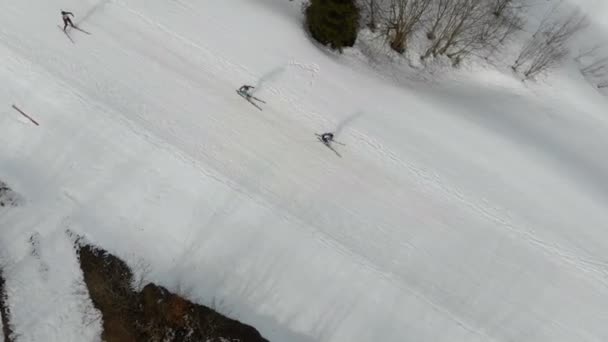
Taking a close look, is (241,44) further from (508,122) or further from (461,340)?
(461,340)

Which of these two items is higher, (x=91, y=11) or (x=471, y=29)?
(x=471, y=29)

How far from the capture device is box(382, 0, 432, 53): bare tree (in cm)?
1930

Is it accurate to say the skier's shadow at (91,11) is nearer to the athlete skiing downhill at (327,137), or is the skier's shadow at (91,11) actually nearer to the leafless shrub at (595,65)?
the athlete skiing downhill at (327,137)

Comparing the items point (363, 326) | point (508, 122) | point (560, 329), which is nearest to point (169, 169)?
point (363, 326)

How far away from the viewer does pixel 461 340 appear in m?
17.5

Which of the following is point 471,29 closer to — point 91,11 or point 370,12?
point 370,12

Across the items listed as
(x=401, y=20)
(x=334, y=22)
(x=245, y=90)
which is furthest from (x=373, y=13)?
(x=245, y=90)

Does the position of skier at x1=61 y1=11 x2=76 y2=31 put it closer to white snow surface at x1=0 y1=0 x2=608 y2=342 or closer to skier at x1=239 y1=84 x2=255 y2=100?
white snow surface at x1=0 y1=0 x2=608 y2=342

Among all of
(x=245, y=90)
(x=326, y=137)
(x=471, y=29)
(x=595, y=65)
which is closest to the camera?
(x=326, y=137)

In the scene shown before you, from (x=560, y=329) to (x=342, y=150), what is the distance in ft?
35.6

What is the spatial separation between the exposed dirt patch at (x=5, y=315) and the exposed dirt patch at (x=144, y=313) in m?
2.73

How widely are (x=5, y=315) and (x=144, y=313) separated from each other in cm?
475

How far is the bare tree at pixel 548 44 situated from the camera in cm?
2098

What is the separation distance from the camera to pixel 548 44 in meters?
21.0
